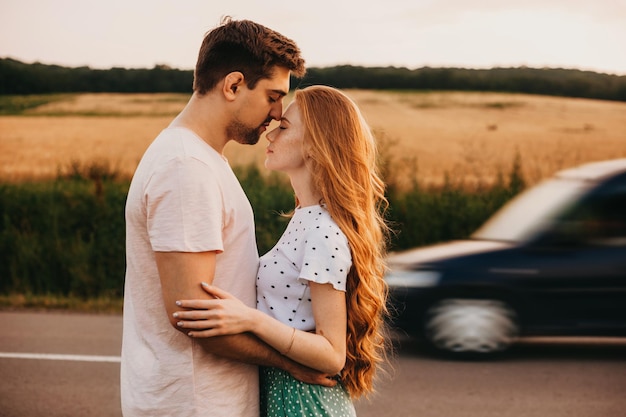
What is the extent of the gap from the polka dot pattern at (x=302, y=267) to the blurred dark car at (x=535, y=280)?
413 centimetres

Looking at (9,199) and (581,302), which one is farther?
(9,199)

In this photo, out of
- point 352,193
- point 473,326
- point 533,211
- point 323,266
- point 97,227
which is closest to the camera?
point 323,266

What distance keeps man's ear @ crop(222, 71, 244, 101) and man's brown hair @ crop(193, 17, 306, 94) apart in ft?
0.04

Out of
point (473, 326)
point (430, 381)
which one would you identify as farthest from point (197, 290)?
point (473, 326)

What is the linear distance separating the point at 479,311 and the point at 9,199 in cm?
866

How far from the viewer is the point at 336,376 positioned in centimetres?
224

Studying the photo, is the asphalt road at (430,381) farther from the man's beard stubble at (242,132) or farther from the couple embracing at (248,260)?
the man's beard stubble at (242,132)

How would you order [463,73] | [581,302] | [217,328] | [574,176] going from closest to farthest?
[217,328] → [581,302] → [574,176] → [463,73]

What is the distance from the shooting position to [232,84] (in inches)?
84.4

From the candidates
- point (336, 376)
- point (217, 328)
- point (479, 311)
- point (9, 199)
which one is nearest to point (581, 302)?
point (479, 311)

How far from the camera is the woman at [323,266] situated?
6.82 ft

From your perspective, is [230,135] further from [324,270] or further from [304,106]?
[324,270]

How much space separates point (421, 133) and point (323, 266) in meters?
14.4

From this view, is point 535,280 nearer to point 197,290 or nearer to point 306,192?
point 306,192
